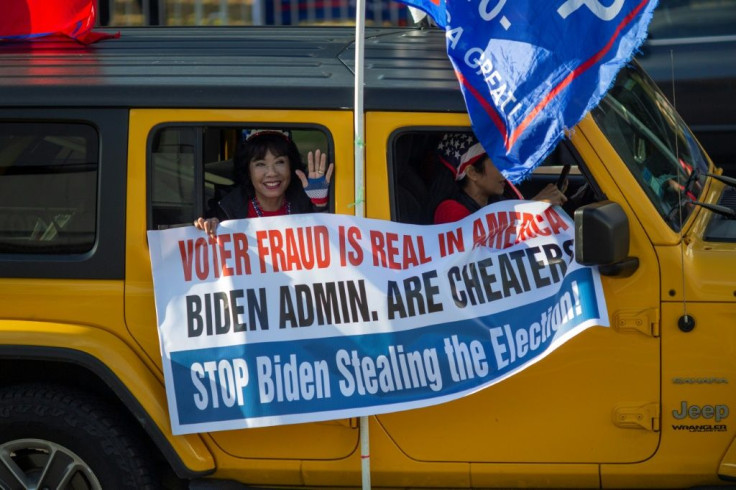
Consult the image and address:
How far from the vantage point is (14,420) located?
425 cm

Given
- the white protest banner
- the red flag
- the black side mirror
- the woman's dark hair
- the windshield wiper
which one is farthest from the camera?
the red flag

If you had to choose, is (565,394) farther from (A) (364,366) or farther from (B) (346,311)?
(B) (346,311)

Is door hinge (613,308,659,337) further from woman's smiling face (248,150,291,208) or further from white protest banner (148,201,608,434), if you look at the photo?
woman's smiling face (248,150,291,208)

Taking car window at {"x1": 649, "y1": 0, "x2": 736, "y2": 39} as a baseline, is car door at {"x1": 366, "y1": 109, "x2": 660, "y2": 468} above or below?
below

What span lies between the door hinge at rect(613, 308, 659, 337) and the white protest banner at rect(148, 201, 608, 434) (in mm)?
228

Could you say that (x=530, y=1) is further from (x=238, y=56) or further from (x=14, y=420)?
(x=14, y=420)

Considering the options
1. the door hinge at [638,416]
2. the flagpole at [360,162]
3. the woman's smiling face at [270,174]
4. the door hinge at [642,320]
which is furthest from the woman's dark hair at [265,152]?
the door hinge at [638,416]

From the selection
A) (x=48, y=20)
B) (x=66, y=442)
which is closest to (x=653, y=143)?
(x=66, y=442)

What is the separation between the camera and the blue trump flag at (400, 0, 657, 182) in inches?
157

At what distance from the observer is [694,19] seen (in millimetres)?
8664

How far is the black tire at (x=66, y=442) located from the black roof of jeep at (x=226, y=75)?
3.49ft

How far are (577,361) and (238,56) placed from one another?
177cm

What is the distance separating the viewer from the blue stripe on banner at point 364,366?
13.4 ft

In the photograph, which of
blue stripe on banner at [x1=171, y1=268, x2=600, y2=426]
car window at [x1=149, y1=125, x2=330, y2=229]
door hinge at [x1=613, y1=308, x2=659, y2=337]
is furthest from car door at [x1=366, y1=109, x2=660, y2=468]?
car window at [x1=149, y1=125, x2=330, y2=229]
